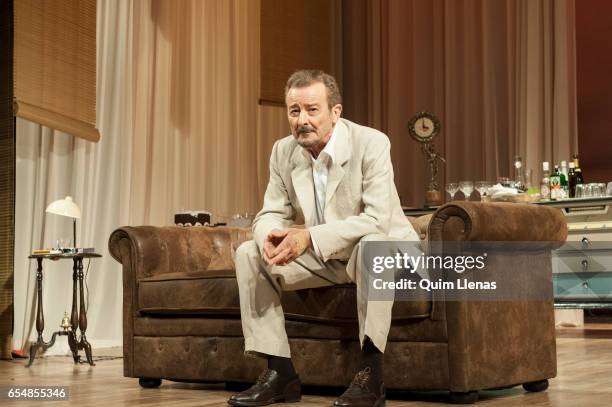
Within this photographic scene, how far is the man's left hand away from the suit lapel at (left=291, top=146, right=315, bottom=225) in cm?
25

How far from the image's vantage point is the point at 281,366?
2646 millimetres

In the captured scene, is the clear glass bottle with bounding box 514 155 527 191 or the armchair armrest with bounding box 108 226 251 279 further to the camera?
the clear glass bottle with bounding box 514 155 527 191

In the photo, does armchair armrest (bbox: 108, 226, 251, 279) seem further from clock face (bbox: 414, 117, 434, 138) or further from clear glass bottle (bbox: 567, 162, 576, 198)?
clock face (bbox: 414, 117, 434, 138)

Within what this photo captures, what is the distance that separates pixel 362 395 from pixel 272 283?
49 cm

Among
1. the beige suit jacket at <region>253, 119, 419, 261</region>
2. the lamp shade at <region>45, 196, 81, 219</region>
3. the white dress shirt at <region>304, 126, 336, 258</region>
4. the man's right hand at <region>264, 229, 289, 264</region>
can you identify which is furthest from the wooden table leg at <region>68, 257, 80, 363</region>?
the man's right hand at <region>264, 229, 289, 264</region>

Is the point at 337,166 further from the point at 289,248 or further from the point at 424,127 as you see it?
the point at 424,127

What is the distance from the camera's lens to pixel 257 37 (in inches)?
291

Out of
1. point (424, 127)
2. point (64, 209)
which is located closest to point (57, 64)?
point (64, 209)

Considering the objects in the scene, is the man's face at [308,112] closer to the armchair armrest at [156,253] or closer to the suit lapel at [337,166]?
the suit lapel at [337,166]

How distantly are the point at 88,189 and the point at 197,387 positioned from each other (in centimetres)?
297

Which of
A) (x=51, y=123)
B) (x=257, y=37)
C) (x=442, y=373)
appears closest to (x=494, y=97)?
(x=257, y=37)

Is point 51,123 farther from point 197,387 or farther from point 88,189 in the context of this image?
point 197,387

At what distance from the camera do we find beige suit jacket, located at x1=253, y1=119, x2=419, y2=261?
2.60m

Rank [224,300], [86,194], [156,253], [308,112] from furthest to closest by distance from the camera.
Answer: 1. [86,194]
2. [156,253]
3. [224,300]
4. [308,112]
